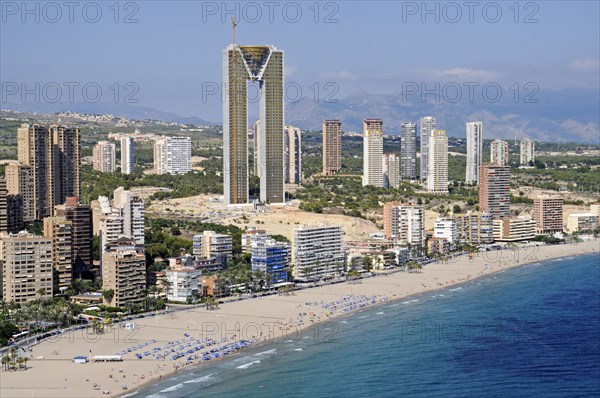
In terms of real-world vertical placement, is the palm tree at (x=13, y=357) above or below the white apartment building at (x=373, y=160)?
below

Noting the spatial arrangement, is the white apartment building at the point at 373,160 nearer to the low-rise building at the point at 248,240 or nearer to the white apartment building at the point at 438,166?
the white apartment building at the point at 438,166

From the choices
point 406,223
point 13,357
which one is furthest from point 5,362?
point 406,223

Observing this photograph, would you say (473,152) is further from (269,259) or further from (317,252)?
(269,259)

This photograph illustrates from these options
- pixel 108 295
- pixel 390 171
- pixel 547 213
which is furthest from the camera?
pixel 390 171

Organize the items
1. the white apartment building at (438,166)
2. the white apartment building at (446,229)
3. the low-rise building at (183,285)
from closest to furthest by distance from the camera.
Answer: the low-rise building at (183,285), the white apartment building at (446,229), the white apartment building at (438,166)

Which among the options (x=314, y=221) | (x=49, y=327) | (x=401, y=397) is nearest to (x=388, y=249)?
(x=314, y=221)

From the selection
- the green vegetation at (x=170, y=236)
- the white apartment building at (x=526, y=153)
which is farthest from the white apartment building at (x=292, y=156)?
the white apartment building at (x=526, y=153)

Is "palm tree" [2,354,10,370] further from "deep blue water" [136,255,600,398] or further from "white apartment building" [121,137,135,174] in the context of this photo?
"white apartment building" [121,137,135,174]

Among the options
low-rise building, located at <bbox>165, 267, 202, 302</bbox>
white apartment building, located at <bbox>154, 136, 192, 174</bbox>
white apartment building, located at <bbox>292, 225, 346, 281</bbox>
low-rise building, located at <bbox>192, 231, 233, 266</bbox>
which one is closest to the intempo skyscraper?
white apartment building, located at <bbox>292, 225, 346, 281</bbox>
